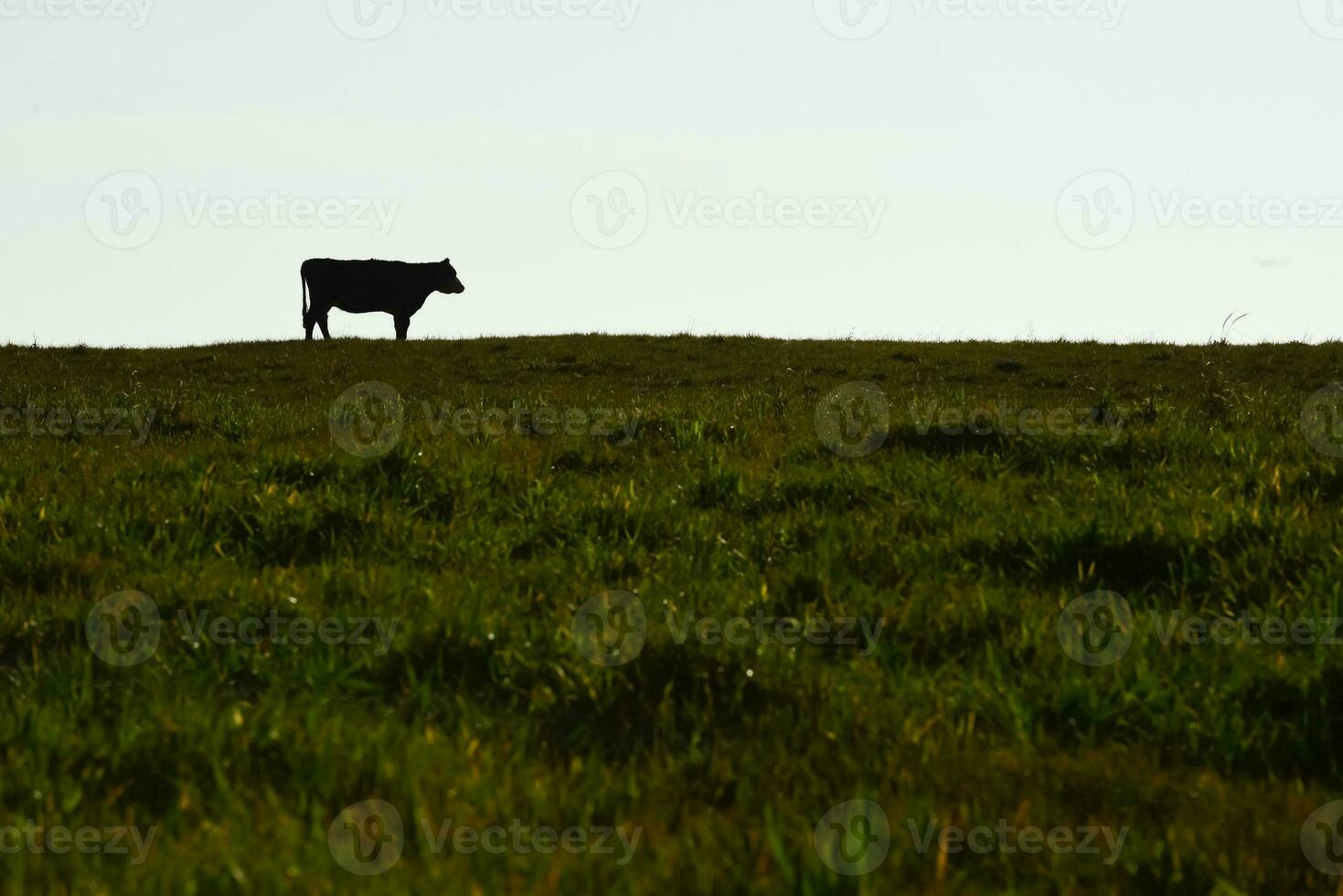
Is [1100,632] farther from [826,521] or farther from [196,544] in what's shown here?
[196,544]

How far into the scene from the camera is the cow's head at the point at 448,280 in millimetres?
41031

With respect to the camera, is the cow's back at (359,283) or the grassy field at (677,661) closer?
the grassy field at (677,661)

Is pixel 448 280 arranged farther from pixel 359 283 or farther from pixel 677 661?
pixel 677 661

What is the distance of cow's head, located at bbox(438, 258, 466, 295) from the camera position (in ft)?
135

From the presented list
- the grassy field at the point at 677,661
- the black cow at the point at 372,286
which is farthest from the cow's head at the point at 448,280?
the grassy field at the point at 677,661

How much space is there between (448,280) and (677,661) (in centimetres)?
3837

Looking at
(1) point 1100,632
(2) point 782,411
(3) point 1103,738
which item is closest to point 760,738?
(3) point 1103,738

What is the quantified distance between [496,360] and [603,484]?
712 inches

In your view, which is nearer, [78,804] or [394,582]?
[78,804]

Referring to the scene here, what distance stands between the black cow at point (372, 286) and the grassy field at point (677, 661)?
31.2 m

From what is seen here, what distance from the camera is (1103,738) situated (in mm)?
3748

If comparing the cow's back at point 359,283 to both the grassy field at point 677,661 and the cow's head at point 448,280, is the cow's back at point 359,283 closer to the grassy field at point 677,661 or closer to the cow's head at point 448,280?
the cow's head at point 448,280

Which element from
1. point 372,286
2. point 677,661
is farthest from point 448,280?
point 677,661

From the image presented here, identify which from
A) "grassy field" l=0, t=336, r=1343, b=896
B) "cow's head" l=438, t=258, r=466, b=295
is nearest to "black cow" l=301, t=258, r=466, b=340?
"cow's head" l=438, t=258, r=466, b=295
